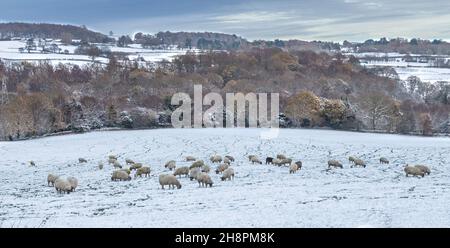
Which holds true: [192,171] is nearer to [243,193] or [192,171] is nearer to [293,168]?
[293,168]

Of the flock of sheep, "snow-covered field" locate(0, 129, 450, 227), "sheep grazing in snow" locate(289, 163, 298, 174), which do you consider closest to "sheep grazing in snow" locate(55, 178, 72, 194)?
the flock of sheep

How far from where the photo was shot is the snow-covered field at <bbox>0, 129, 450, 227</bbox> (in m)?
22.1

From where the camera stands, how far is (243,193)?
29.4 metres

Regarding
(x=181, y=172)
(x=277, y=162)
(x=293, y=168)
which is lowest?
(x=277, y=162)

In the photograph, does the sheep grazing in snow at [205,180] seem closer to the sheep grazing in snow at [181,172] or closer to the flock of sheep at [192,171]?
the flock of sheep at [192,171]

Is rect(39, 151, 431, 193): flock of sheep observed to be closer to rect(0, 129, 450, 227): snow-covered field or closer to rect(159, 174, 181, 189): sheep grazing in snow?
rect(159, 174, 181, 189): sheep grazing in snow

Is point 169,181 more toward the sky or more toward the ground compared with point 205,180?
more toward the sky

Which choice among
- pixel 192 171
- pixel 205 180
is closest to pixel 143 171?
pixel 192 171

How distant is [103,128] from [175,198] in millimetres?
62078

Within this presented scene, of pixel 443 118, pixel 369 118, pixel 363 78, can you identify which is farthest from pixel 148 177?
pixel 363 78

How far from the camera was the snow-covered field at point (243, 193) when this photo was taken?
2211cm

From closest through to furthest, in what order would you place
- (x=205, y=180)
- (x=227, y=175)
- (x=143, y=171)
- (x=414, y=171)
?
(x=205, y=180) < (x=227, y=175) < (x=414, y=171) < (x=143, y=171)

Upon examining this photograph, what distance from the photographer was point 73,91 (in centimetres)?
11038

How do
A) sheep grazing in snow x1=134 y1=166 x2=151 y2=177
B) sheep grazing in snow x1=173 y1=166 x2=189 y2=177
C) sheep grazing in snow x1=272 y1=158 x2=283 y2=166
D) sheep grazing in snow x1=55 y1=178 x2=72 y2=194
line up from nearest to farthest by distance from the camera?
1. sheep grazing in snow x1=55 y1=178 x2=72 y2=194
2. sheep grazing in snow x1=173 y1=166 x2=189 y2=177
3. sheep grazing in snow x1=134 y1=166 x2=151 y2=177
4. sheep grazing in snow x1=272 y1=158 x2=283 y2=166
